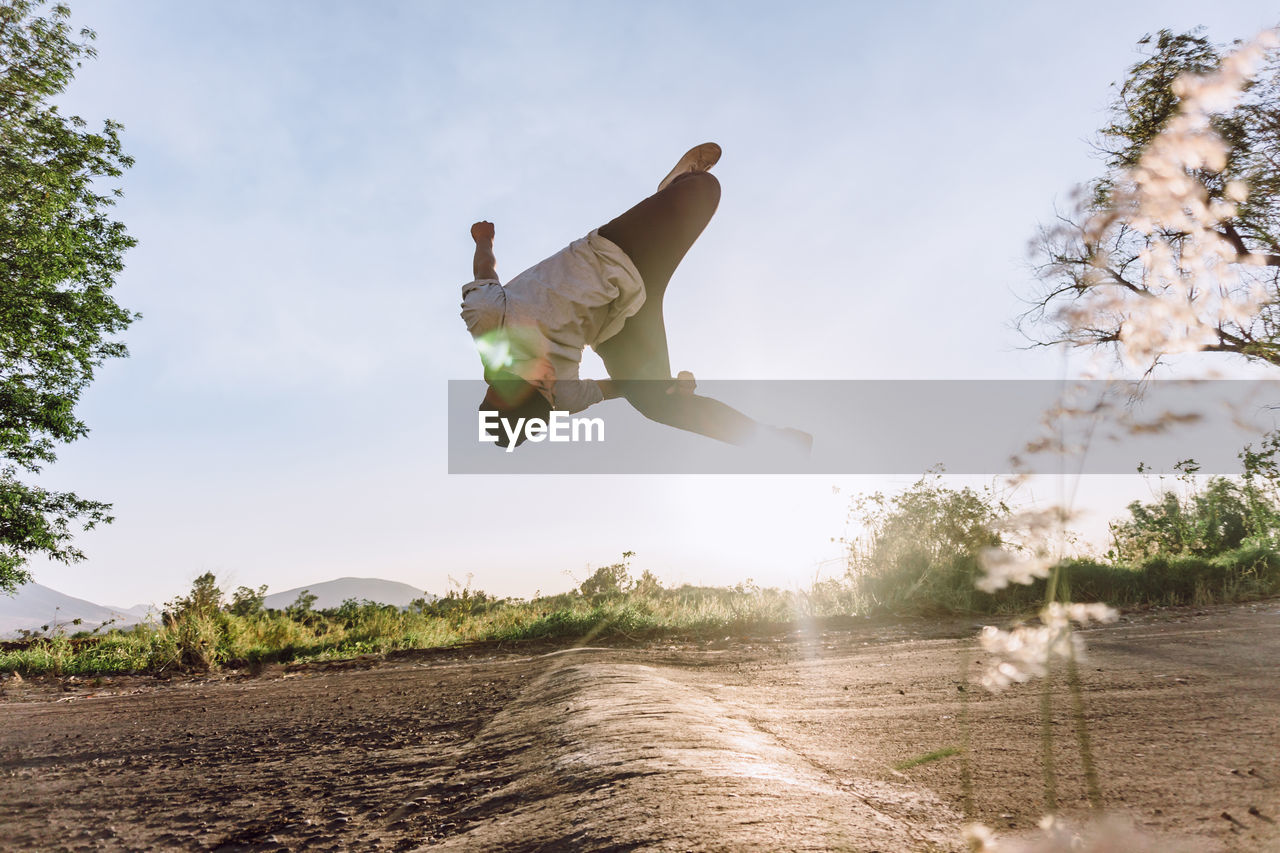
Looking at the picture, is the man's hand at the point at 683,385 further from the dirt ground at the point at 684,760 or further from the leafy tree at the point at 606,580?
the leafy tree at the point at 606,580

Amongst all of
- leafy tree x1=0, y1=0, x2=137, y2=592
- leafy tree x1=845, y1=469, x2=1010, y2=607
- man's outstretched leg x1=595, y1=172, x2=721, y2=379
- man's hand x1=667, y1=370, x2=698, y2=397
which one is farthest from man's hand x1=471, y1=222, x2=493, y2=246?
leafy tree x1=0, y1=0, x2=137, y2=592

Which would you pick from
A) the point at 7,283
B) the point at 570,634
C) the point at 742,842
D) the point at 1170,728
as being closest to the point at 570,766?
the point at 742,842

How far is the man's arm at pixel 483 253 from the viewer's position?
2.56 meters

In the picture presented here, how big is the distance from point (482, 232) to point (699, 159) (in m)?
0.93

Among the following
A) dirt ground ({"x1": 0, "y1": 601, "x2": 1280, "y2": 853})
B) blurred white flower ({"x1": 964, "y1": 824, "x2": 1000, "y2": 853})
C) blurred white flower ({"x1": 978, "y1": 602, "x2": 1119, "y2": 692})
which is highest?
blurred white flower ({"x1": 978, "y1": 602, "x2": 1119, "y2": 692})

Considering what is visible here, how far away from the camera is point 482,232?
2.70m

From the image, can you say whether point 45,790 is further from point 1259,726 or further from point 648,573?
point 648,573

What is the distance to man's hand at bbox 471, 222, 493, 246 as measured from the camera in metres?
2.68

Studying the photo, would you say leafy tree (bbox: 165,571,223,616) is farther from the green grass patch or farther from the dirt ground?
the green grass patch

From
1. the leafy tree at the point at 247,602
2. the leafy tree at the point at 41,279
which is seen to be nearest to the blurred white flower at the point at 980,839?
the leafy tree at the point at 247,602

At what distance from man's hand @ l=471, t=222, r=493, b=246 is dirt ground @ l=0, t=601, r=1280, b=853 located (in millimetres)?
1882

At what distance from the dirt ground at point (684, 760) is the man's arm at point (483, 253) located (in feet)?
5.59

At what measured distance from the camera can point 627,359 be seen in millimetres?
2627

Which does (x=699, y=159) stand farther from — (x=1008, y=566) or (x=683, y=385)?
(x=1008, y=566)
